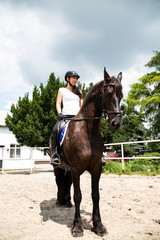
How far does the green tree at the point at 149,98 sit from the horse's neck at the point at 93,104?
72.3 ft

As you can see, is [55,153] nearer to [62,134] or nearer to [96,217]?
[62,134]

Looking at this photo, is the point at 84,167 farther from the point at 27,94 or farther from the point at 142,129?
the point at 142,129

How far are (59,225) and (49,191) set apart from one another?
3.20 metres

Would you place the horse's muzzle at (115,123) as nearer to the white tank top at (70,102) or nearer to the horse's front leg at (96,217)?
the horse's front leg at (96,217)

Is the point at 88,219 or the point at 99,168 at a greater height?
the point at 99,168

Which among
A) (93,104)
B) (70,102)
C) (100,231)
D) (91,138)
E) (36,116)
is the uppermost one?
(36,116)

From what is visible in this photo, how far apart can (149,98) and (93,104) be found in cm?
2366

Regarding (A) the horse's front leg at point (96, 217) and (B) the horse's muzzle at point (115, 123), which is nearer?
(B) the horse's muzzle at point (115, 123)

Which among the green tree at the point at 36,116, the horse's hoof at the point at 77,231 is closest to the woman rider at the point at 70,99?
the horse's hoof at the point at 77,231

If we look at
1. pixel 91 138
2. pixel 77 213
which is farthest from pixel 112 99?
pixel 77 213

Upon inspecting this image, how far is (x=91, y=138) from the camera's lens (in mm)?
3445

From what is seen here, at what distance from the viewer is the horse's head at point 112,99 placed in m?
2.94

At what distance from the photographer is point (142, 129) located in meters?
41.3

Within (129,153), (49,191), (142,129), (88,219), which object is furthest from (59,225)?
(142,129)
